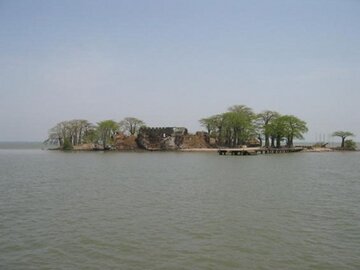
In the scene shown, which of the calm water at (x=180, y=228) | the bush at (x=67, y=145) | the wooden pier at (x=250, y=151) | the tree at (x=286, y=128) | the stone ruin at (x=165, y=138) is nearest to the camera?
the calm water at (x=180, y=228)

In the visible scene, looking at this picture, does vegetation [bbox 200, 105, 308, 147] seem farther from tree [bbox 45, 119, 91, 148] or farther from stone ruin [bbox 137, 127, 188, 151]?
tree [bbox 45, 119, 91, 148]

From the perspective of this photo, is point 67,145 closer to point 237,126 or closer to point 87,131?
point 87,131

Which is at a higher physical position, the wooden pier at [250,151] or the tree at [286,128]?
the tree at [286,128]

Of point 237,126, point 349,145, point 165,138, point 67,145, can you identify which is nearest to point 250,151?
point 237,126

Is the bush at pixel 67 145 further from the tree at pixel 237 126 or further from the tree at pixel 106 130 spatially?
the tree at pixel 237 126

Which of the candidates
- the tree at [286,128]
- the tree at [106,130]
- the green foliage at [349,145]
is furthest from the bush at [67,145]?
the green foliage at [349,145]

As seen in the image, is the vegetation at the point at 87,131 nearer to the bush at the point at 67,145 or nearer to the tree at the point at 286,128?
the bush at the point at 67,145

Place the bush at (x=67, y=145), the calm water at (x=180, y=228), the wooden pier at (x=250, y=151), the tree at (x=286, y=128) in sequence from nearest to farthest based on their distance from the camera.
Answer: the calm water at (x=180, y=228)
the wooden pier at (x=250, y=151)
the tree at (x=286, y=128)
the bush at (x=67, y=145)

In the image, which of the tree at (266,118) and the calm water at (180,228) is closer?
the calm water at (180,228)

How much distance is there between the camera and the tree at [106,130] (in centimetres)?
10394

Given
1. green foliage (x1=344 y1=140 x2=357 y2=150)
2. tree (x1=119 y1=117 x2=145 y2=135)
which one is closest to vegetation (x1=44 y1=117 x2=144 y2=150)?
tree (x1=119 y1=117 x2=145 y2=135)

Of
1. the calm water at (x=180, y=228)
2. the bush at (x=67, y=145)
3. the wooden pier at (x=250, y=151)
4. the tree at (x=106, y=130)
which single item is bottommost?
the calm water at (x=180, y=228)

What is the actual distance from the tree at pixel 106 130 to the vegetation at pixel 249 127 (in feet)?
79.5

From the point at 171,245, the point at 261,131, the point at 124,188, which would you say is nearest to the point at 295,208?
the point at 171,245
